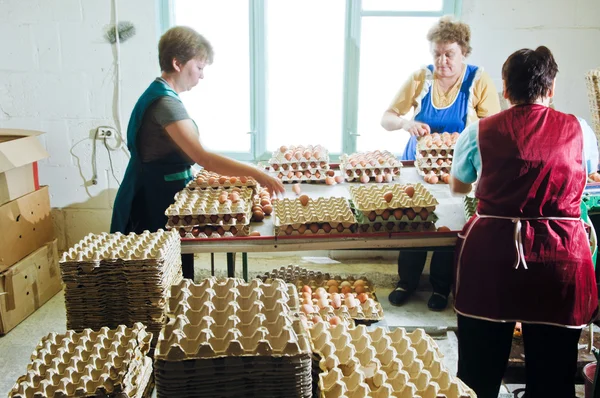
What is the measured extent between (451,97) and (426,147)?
0.51 m

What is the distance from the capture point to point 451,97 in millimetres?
3639

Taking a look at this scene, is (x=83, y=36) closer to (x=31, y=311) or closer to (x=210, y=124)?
(x=210, y=124)

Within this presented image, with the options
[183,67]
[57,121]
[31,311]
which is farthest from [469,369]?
[57,121]

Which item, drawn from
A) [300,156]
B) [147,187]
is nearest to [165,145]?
[147,187]

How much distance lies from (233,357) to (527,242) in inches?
48.6

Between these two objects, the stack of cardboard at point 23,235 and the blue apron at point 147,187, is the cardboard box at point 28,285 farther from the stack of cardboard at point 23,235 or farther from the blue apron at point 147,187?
the blue apron at point 147,187

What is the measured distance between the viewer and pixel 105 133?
436 centimetres

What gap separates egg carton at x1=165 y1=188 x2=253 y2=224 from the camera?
2453mm

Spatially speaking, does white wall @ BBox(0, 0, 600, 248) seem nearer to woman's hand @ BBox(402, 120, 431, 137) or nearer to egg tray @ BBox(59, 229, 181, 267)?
woman's hand @ BBox(402, 120, 431, 137)

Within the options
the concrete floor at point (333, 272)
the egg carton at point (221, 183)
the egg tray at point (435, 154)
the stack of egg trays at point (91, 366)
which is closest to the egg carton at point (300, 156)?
the egg carton at point (221, 183)

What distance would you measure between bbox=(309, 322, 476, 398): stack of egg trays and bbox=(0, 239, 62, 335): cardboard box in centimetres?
269

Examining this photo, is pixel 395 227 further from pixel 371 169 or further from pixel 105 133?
pixel 105 133

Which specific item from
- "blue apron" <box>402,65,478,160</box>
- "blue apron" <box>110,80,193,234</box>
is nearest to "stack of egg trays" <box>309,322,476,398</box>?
"blue apron" <box>110,80,193,234</box>

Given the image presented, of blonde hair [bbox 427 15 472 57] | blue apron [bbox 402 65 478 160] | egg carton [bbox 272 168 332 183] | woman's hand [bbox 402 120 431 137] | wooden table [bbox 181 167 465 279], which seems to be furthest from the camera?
blue apron [bbox 402 65 478 160]
